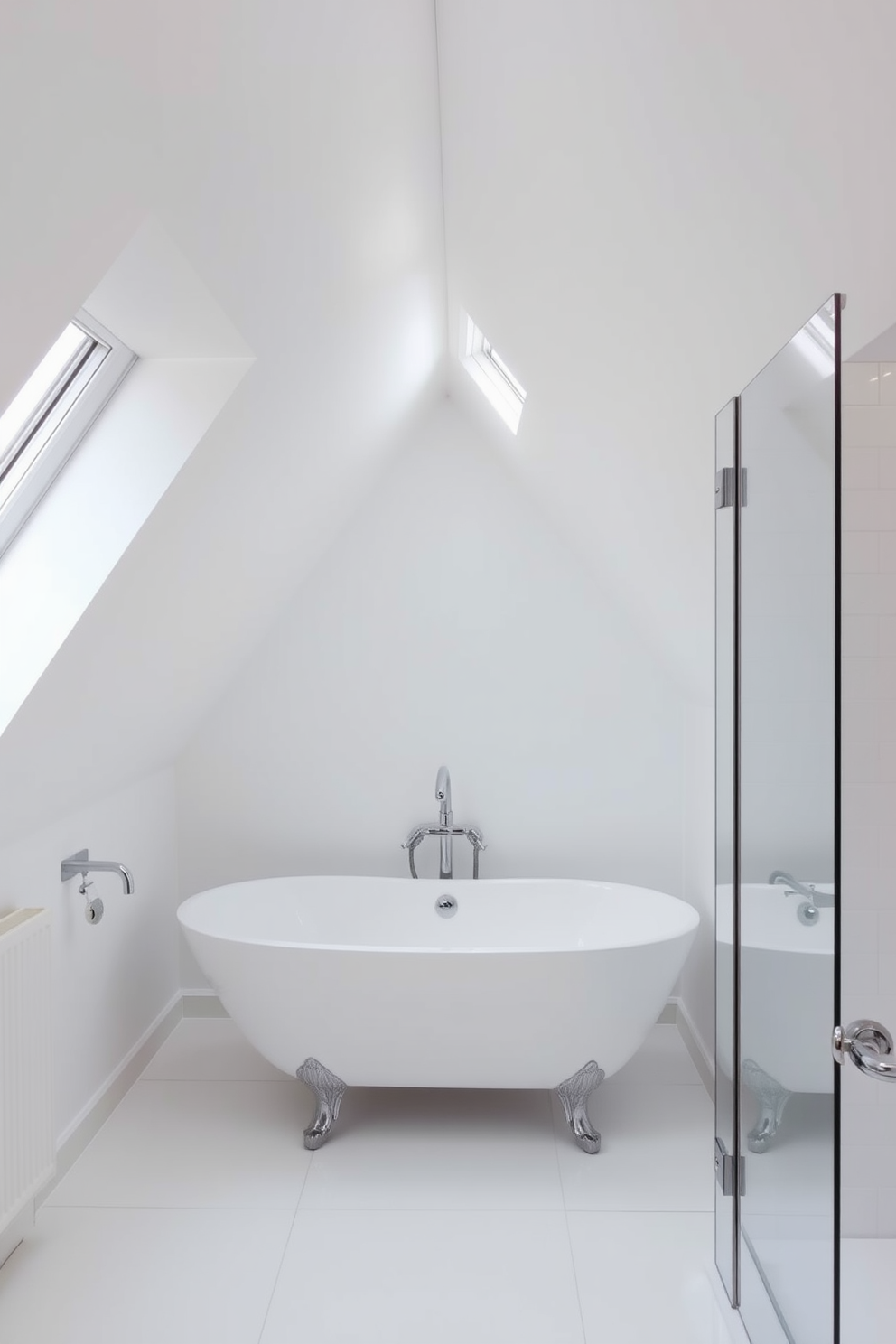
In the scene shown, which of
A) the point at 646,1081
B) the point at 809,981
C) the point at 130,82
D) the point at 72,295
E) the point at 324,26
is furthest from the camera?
the point at 646,1081

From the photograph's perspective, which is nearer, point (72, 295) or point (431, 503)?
point (72, 295)

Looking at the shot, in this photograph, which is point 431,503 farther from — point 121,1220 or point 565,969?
point 121,1220

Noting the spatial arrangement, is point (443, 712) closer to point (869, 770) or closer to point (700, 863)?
point (700, 863)

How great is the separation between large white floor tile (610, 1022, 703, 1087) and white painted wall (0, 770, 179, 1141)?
1778 millimetres

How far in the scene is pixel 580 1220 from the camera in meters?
2.51

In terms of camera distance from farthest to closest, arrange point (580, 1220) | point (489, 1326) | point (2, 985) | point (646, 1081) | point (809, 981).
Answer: point (646, 1081)
point (580, 1220)
point (2, 985)
point (489, 1326)
point (809, 981)

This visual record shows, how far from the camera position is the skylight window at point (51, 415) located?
1.85 metres

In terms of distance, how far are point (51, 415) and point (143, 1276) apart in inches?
80.6

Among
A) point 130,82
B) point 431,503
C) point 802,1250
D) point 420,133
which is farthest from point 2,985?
point 431,503

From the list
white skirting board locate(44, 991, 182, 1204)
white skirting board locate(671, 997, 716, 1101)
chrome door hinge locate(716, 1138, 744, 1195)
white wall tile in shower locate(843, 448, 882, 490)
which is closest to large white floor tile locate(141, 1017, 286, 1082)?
white skirting board locate(44, 991, 182, 1204)

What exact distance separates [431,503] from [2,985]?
2.45m

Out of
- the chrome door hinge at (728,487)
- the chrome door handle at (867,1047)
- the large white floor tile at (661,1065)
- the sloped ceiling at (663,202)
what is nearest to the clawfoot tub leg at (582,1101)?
the large white floor tile at (661,1065)

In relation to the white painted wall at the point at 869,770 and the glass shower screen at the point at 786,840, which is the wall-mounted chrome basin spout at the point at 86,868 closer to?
the glass shower screen at the point at 786,840

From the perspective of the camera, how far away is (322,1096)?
9.55 feet
